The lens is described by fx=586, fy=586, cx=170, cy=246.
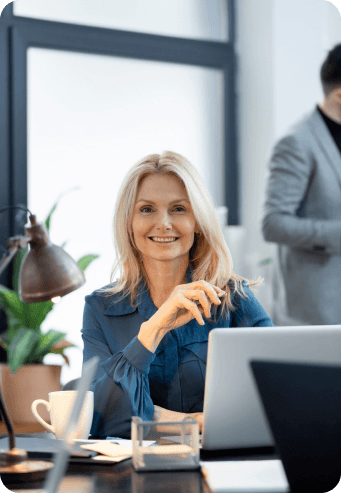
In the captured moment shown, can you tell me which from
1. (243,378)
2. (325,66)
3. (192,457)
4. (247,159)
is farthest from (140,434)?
(247,159)

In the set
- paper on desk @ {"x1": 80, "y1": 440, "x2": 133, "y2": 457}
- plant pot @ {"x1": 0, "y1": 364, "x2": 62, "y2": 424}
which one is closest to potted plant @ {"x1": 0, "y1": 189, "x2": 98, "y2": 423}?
plant pot @ {"x1": 0, "y1": 364, "x2": 62, "y2": 424}

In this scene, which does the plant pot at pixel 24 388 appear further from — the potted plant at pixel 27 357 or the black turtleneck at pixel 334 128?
the black turtleneck at pixel 334 128

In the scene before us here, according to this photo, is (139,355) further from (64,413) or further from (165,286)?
(165,286)

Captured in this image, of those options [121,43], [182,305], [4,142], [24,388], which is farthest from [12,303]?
[121,43]

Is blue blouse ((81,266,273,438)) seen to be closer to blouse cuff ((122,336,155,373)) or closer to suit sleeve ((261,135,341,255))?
blouse cuff ((122,336,155,373))

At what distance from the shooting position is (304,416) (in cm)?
82

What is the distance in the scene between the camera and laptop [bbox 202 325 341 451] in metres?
0.98

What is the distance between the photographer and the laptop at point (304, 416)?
0.81 meters

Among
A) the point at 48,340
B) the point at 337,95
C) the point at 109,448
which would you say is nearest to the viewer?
the point at 109,448

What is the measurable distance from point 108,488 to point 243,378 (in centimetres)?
29

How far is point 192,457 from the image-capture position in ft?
3.20

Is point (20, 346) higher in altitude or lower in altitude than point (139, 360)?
lower

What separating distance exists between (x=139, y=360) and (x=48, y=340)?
5.94 ft

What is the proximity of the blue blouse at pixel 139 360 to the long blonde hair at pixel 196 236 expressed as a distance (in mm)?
40
